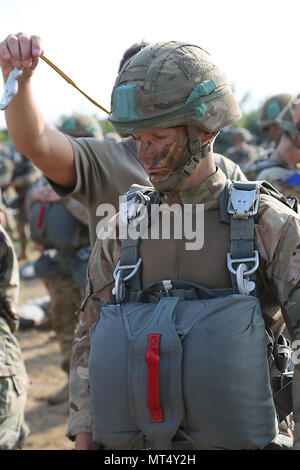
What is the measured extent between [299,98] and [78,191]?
2039 mm

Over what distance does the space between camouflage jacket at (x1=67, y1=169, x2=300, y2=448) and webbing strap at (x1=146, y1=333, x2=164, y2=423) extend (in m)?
0.42

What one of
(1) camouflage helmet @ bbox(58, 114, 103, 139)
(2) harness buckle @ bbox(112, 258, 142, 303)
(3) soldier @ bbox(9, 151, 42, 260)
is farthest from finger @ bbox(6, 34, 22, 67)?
(3) soldier @ bbox(9, 151, 42, 260)

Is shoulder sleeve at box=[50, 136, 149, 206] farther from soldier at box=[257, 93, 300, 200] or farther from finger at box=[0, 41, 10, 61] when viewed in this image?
soldier at box=[257, 93, 300, 200]

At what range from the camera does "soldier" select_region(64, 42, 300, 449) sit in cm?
210

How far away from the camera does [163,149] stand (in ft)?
7.19

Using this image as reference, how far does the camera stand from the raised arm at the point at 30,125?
2.32 meters

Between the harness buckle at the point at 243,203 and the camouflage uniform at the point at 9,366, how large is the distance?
1829 mm

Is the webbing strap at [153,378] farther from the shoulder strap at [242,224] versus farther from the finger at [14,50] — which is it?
the finger at [14,50]

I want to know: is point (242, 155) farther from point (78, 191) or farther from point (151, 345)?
point (151, 345)

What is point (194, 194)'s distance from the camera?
2318 mm

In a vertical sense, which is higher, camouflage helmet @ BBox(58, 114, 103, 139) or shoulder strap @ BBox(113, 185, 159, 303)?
shoulder strap @ BBox(113, 185, 159, 303)

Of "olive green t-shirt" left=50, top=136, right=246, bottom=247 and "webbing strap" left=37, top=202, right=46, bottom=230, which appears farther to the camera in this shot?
"webbing strap" left=37, top=202, right=46, bottom=230

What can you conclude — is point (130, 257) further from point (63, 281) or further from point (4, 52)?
point (63, 281)

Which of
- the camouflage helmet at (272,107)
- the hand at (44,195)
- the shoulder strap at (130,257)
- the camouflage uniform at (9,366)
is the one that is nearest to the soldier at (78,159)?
the shoulder strap at (130,257)
